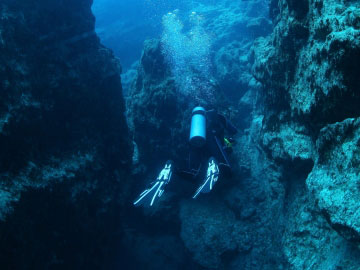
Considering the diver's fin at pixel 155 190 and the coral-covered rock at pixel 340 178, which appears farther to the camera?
the diver's fin at pixel 155 190

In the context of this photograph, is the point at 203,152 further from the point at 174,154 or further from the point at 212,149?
the point at 174,154

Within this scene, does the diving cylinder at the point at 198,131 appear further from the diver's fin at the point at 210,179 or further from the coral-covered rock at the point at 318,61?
the coral-covered rock at the point at 318,61

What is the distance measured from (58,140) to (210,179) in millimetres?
2622

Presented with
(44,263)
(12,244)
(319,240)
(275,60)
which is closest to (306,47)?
(275,60)

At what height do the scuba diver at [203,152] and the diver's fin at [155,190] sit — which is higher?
the scuba diver at [203,152]

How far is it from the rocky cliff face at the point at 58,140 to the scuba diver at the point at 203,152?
1.08 metres

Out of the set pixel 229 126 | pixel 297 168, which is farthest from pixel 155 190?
pixel 297 168

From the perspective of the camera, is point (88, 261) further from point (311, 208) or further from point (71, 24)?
point (71, 24)

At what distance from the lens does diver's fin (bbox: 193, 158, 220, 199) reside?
11.5 feet

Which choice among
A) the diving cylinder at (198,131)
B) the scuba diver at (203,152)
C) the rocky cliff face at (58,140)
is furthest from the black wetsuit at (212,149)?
the rocky cliff face at (58,140)

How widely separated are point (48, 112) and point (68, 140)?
570mm

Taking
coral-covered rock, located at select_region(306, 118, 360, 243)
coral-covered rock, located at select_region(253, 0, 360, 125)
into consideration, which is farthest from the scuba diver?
coral-covered rock, located at select_region(306, 118, 360, 243)

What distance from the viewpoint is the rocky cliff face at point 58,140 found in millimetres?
3102

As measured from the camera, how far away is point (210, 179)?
368cm
